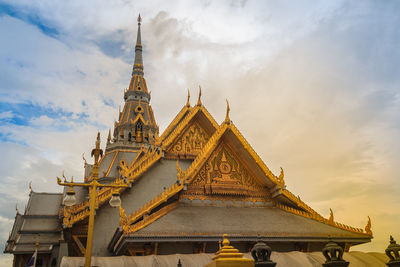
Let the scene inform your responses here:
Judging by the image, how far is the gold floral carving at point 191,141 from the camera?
1680 centimetres

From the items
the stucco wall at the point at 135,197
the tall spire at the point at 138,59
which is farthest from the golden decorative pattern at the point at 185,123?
the tall spire at the point at 138,59

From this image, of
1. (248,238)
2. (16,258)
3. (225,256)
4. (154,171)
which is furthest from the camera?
(16,258)

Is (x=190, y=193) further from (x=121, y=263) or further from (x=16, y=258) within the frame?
(x=16, y=258)

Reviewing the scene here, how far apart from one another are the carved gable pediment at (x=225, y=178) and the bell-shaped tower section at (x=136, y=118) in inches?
830

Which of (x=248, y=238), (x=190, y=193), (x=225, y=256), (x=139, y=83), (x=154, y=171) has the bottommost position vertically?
(x=225, y=256)

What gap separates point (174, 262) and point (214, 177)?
14.3 feet

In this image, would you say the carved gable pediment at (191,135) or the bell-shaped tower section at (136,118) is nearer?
the carved gable pediment at (191,135)

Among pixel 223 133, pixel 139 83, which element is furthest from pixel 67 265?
pixel 139 83

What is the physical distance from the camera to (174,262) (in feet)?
33.2

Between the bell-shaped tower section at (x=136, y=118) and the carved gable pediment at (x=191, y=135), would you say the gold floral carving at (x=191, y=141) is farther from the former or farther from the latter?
the bell-shaped tower section at (x=136, y=118)

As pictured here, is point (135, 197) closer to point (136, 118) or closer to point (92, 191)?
point (92, 191)

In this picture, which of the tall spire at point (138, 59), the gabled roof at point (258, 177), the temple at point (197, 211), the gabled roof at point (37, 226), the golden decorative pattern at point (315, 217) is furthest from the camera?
the tall spire at point (138, 59)

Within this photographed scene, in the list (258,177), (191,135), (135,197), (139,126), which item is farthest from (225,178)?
(139,126)

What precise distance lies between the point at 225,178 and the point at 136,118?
23351 millimetres
